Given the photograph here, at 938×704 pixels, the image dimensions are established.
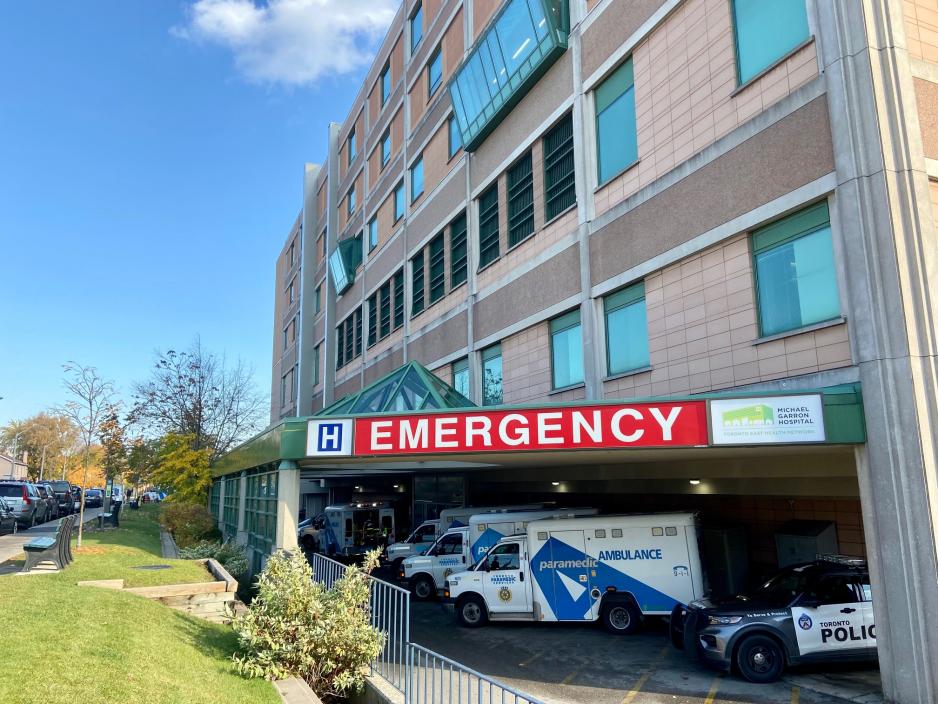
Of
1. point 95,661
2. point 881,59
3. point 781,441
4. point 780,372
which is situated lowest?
point 95,661

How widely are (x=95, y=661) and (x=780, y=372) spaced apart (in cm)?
1076

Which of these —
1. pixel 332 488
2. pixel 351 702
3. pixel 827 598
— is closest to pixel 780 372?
pixel 827 598

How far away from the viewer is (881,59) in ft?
35.8

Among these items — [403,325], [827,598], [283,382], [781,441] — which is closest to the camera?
[781,441]

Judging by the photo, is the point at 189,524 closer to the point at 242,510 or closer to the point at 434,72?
the point at 242,510

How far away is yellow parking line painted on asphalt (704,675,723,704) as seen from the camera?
1030cm

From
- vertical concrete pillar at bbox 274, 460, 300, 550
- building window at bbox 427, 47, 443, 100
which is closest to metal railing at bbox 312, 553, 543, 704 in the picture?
vertical concrete pillar at bbox 274, 460, 300, 550

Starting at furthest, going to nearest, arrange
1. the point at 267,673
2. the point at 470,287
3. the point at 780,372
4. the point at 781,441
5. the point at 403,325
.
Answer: the point at 403,325, the point at 470,287, the point at 780,372, the point at 781,441, the point at 267,673

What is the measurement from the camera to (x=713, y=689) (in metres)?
10.8

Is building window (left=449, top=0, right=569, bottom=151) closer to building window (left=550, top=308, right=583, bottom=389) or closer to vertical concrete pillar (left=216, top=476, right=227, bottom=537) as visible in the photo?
building window (left=550, top=308, right=583, bottom=389)

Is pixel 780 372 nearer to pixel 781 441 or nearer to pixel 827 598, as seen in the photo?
pixel 781 441

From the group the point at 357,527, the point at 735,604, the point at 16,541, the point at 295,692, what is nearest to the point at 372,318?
the point at 357,527

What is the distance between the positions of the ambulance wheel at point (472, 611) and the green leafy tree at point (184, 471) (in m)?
23.5

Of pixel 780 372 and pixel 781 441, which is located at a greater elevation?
pixel 780 372
